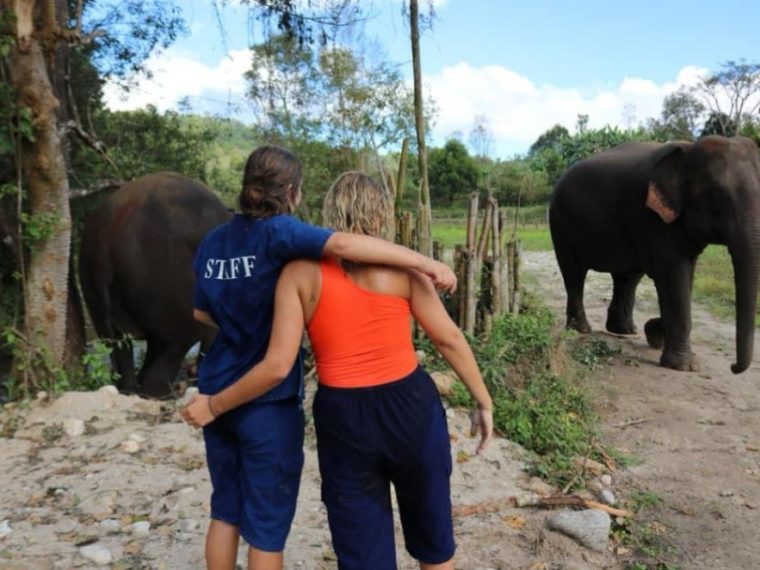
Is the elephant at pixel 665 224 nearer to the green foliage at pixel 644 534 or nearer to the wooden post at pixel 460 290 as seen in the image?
the wooden post at pixel 460 290

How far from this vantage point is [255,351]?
232cm

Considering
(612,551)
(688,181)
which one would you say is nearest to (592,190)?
(688,181)

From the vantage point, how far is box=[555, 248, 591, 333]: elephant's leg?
29.1 feet

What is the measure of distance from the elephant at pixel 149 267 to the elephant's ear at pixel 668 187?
4069 mm

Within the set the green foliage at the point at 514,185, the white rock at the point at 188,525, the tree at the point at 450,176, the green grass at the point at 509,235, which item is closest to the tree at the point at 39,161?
the white rock at the point at 188,525

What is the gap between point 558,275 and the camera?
1416 centimetres

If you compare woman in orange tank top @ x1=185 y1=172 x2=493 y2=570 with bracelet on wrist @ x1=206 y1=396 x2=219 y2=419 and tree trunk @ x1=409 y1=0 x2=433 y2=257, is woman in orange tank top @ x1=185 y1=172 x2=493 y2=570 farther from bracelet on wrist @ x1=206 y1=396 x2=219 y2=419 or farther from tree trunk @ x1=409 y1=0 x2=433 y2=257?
tree trunk @ x1=409 y1=0 x2=433 y2=257

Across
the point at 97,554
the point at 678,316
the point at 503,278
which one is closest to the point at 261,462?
the point at 97,554

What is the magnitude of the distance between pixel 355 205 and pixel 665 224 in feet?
18.4

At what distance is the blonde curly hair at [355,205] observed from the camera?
220cm

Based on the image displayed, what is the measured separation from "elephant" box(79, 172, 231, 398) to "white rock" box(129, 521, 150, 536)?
8.77 ft

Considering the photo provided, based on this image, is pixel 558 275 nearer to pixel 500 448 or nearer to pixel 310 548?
pixel 500 448

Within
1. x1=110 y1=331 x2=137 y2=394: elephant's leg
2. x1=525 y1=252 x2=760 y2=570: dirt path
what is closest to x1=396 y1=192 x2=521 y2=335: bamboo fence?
x1=525 y1=252 x2=760 y2=570: dirt path

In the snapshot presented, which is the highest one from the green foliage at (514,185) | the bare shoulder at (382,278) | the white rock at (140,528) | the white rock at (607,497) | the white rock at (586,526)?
the green foliage at (514,185)
